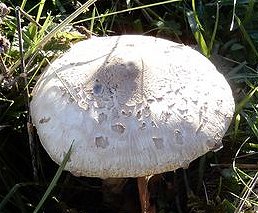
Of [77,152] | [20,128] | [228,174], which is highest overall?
[77,152]

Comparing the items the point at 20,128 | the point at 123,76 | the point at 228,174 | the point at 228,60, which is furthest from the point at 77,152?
the point at 228,60

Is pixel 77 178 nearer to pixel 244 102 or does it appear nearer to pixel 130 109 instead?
pixel 130 109

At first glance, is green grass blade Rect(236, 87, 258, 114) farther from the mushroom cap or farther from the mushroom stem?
the mushroom stem

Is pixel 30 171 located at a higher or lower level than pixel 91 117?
lower

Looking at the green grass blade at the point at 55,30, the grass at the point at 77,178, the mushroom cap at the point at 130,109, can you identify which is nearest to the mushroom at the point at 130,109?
the mushroom cap at the point at 130,109

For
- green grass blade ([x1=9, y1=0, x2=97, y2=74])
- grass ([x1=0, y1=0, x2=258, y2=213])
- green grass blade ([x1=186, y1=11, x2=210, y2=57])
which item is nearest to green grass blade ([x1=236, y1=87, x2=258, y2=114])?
grass ([x1=0, y1=0, x2=258, y2=213])

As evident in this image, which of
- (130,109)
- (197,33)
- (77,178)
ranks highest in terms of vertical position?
(130,109)

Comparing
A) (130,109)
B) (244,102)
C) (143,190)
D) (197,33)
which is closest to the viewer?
(130,109)

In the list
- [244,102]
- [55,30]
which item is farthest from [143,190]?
[55,30]

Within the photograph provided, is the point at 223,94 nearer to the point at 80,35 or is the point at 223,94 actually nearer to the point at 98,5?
the point at 80,35
